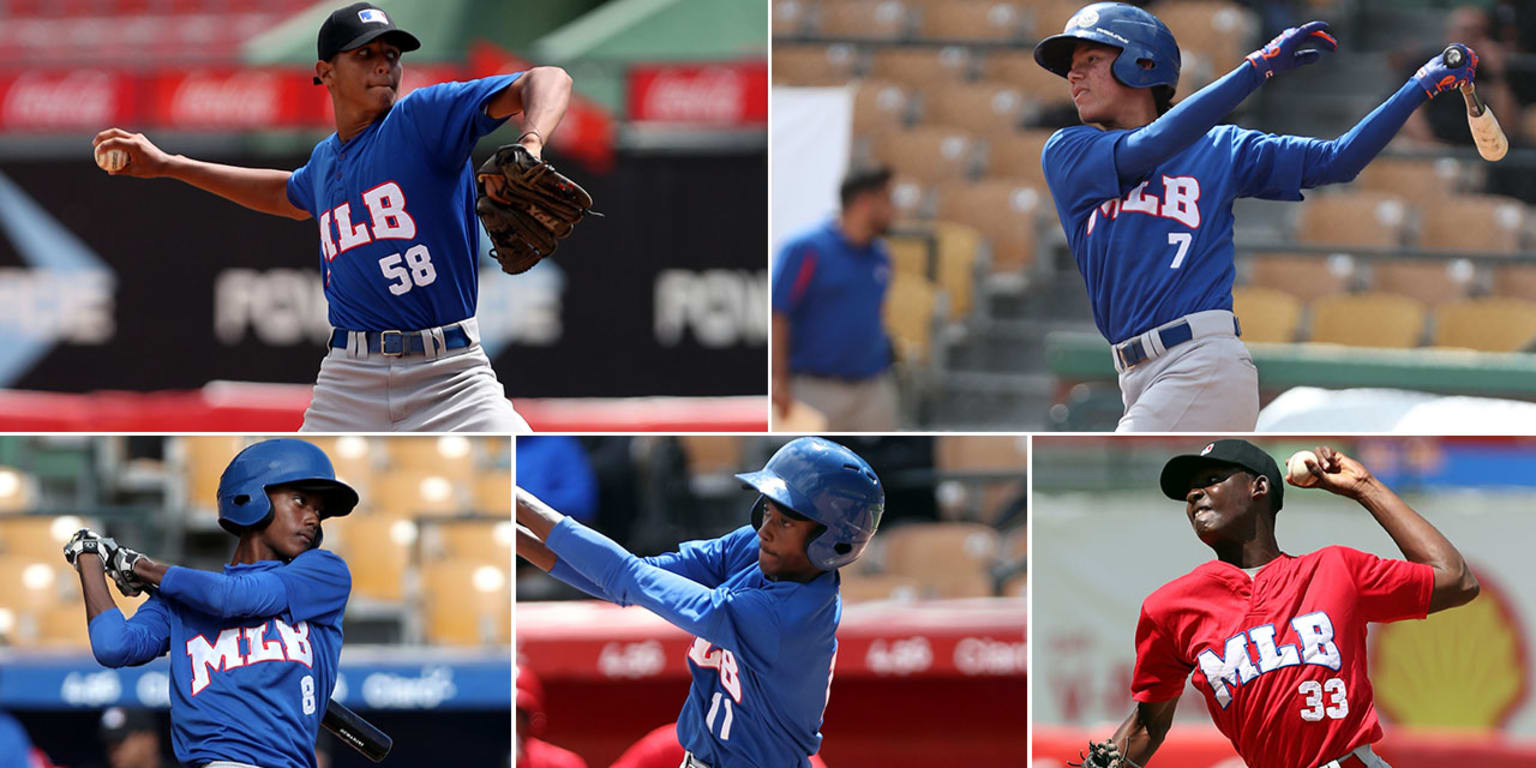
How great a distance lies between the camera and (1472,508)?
6.03 metres

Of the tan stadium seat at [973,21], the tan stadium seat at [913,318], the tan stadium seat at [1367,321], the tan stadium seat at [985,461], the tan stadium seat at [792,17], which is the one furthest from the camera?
the tan stadium seat at [792,17]

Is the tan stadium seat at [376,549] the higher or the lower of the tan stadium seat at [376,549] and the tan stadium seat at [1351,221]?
the lower

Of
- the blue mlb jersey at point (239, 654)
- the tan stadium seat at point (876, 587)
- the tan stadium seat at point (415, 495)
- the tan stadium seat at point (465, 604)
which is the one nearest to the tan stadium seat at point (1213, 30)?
the tan stadium seat at point (876, 587)

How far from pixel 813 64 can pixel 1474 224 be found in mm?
4063

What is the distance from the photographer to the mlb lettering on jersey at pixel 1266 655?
11.1 feet

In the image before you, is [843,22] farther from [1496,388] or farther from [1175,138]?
[1175,138]

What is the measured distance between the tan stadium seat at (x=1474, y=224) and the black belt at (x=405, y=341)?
6.80 metres

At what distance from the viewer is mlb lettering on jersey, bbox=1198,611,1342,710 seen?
340 centimetres

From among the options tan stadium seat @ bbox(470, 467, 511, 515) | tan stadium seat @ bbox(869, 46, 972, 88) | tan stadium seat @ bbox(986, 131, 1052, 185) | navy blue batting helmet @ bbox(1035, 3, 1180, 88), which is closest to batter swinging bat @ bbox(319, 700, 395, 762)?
navy blue batting helmet @ bbox(1035, 3, 1180, 88)

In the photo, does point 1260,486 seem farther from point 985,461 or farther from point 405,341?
point 985,461

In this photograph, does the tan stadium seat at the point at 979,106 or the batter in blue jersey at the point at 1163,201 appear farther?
the tan stadium seat at the point at 979,106

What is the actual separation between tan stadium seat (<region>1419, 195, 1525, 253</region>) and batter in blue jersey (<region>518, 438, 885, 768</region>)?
663cm

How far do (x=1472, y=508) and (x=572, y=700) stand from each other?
3.44 m

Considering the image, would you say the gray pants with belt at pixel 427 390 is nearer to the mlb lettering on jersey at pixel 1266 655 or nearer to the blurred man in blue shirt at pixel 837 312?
the mlb lettering on jersey at pixel 1266 655
